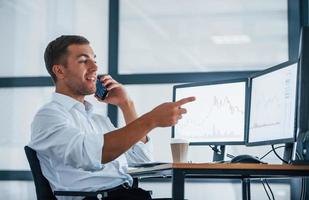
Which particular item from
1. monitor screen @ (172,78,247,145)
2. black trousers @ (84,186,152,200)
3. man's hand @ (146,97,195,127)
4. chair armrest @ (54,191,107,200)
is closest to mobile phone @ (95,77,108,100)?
monitor screen @ (172,78,247,145)

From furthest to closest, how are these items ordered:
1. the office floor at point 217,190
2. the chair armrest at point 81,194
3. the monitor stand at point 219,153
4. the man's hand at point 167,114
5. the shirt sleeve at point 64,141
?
the office floor at point 217,190
the monitor stand at point 219,153
the chair armrest at point 81,194
the shirt sleeve at point 64,141
the man's hand at point 167,114

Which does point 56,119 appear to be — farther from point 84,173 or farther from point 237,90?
point 237,90

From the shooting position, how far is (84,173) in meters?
2.29

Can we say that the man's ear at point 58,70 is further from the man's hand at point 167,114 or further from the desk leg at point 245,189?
the desk leg at point 245,189

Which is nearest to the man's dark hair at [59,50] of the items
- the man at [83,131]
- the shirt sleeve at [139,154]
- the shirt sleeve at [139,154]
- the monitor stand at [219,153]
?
the man at [83,131]

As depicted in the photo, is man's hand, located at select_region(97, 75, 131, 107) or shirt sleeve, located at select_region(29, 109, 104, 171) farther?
man's hand, located at select_region(97, 75, 131, 107)

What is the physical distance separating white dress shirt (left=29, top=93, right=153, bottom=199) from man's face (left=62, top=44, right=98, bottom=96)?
7 centimetres

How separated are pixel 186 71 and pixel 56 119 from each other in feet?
5.35

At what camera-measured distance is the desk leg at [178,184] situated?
5.62 feet

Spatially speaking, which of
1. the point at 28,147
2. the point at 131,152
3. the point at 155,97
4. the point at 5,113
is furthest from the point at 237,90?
the point at 5,113

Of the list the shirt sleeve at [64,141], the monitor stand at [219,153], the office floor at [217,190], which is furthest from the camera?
the office floor at [217,190]

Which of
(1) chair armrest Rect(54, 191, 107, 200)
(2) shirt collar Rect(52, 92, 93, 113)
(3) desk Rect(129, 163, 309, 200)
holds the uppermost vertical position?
(2) shirt collar Rect(52, 92, 93, 113)

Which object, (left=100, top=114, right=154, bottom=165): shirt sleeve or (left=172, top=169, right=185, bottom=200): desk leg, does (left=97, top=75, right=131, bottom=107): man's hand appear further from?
(left=172, top=169, right=185, bottom=200): desk leg

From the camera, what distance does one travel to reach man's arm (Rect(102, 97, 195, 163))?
1894mm
